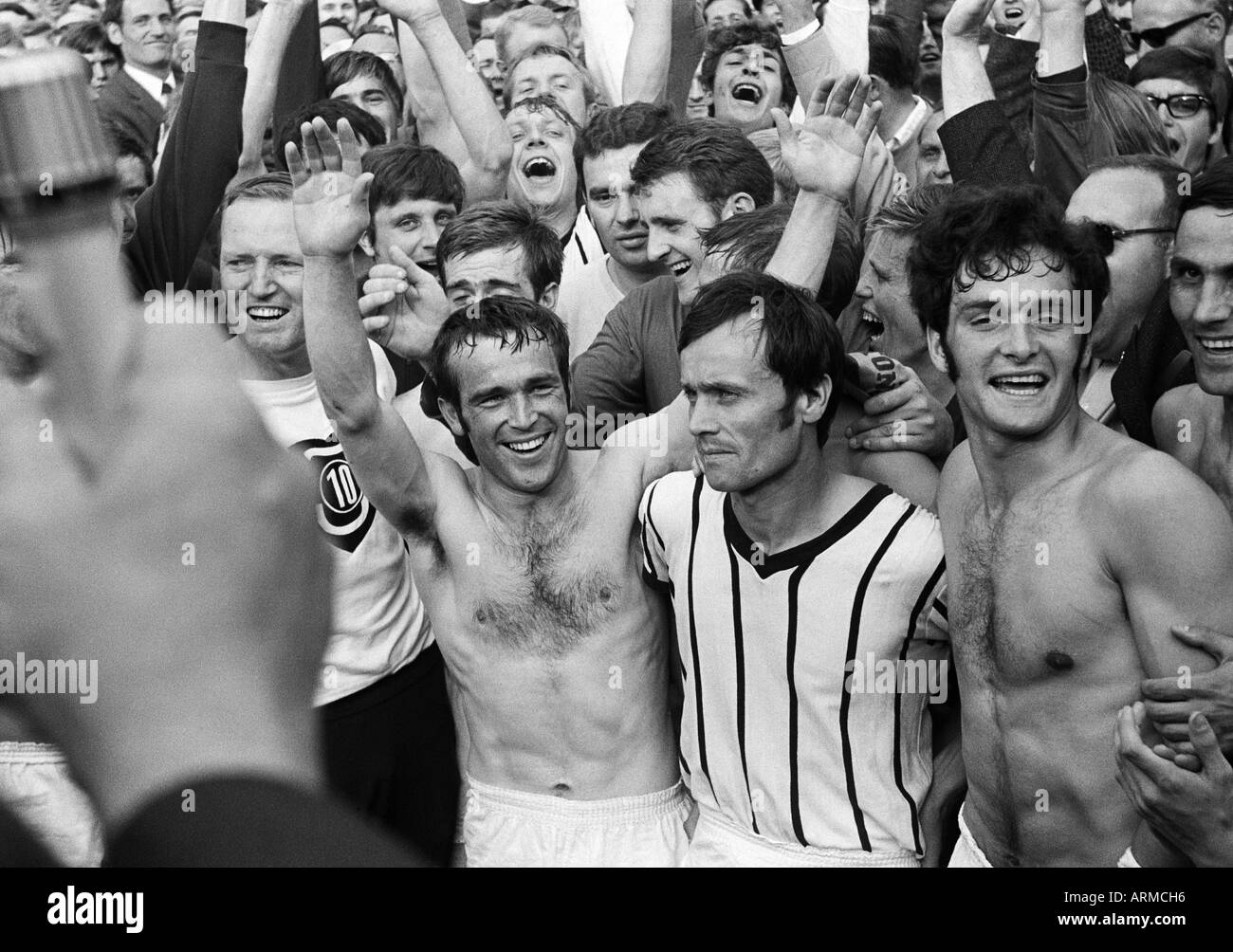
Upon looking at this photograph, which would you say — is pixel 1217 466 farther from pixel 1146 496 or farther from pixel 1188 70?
pixel 1188 70

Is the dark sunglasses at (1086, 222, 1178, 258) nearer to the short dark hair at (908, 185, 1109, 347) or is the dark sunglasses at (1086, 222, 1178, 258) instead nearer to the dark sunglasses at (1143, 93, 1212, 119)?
the short dark hair at (908, 185, 1109, 347)

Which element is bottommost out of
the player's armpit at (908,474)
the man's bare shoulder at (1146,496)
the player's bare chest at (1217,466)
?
the player's armpit at (908,474)

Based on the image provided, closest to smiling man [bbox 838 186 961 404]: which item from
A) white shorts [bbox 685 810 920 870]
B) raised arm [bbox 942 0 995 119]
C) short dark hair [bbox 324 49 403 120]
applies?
raised arm [bbox 942 0 995 119]

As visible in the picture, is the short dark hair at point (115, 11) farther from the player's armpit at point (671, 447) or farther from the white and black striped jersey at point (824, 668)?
the white and black striped jersey at point (824, 668)

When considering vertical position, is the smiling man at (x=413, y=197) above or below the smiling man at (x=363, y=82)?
below

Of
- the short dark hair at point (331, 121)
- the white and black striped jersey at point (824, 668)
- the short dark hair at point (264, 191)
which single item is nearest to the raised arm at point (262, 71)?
the short dark hair at point (331, 121)

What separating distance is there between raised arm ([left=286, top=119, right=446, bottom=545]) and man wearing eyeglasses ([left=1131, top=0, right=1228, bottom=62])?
2.21 meters

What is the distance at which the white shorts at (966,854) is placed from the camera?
2.39m

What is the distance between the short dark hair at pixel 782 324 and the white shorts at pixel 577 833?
0.78 m

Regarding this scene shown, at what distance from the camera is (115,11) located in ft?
15.3

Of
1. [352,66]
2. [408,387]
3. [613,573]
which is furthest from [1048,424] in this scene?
[352,66]

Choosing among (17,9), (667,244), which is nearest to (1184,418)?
(667,244)

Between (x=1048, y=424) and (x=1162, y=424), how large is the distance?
387 millimetres
